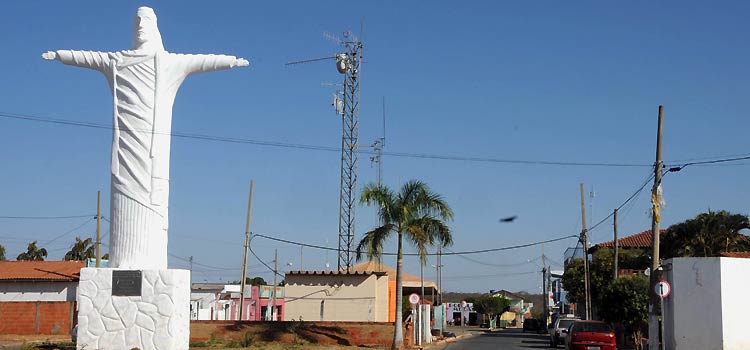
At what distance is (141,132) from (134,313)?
16.1ft

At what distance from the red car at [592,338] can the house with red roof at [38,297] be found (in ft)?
86.7

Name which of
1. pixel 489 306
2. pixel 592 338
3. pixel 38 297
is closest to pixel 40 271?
pixel 38 297

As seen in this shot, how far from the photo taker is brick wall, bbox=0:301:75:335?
1688 inches

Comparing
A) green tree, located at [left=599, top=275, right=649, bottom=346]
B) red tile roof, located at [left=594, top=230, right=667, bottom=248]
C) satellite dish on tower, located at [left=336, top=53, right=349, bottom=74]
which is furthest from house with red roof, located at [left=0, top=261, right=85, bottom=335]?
red tile roof, located at [left=594, top=230, right=667, bottom=248]

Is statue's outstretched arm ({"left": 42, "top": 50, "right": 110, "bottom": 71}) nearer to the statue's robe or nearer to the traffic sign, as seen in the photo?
the statue's robe

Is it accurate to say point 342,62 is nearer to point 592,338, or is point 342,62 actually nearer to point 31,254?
point 592,338

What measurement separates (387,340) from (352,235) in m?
9.89

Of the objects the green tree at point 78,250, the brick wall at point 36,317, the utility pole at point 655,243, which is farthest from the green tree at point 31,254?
the utility pole at point 655,243

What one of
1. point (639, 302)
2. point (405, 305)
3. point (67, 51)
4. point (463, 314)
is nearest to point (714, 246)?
point (639, 302)

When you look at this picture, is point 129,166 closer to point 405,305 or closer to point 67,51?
point 67,51

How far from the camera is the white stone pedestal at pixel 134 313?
22.5 meters

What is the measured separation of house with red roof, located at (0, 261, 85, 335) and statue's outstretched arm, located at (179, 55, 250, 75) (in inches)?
968

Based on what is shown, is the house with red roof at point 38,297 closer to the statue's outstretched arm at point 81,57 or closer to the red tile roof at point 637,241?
the statue's outstretched arm at point 81,57

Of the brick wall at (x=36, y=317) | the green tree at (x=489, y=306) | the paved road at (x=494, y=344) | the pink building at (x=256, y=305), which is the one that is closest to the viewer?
the paved road at (x=494, y=344)
